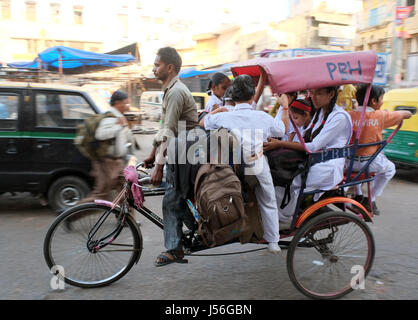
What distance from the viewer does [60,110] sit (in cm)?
486

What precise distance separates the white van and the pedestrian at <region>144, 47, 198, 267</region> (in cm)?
1574

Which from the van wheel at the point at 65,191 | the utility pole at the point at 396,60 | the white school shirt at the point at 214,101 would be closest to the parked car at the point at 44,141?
the van wheel at the point at 65,191

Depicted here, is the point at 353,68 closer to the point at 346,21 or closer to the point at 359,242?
the point at 359,242

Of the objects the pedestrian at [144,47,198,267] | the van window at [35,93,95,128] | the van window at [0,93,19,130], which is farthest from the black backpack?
the van window at [0,93,19,130]

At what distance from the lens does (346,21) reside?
24734 mm

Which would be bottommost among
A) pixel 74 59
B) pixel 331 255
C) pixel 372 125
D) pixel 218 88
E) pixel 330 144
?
pixel 331 255

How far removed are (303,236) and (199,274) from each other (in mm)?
1058

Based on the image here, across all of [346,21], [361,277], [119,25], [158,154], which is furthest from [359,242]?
[119,25]

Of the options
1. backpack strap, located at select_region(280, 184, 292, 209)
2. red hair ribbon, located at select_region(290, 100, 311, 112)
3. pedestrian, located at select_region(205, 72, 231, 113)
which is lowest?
backpack strap, located at select_region(280, 184, 292, 209)

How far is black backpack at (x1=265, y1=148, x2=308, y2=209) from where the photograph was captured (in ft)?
9.46

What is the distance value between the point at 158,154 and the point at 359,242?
1832mm

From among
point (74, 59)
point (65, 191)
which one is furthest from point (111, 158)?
point (74, 59)

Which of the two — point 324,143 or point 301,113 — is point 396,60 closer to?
point 301,113

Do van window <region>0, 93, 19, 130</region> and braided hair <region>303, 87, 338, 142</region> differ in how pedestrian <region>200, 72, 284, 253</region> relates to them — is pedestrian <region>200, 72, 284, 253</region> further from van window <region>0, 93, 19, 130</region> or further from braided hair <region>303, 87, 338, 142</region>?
van window <region>0, 93, 19, 130</region>
